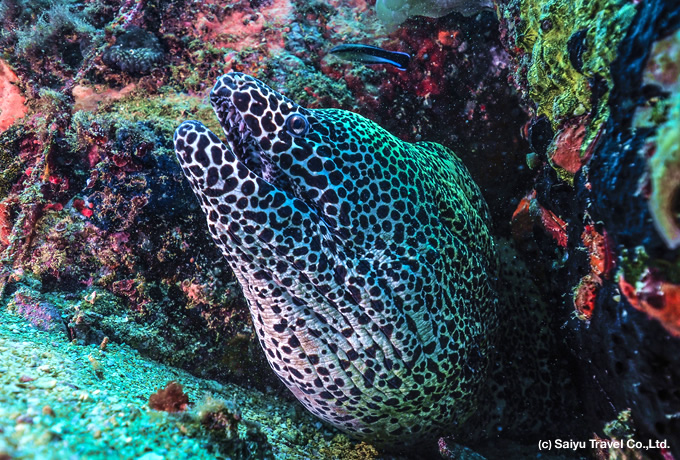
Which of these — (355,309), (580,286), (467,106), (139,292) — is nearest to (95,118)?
(139,292)

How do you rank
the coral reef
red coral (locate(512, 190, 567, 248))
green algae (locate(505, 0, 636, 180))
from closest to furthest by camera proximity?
the coral reef, green algae (locate(505, 0, 636, 180)), red coral (locate(512, 190, 567, 248))

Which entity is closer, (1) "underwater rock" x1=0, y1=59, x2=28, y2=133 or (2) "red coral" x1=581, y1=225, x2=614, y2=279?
(2) "red coral" x1=581, y1=225, x2=614, y2=279

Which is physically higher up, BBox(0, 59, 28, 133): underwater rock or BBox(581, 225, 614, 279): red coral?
BBox(581, 225, 614, 279): red coral

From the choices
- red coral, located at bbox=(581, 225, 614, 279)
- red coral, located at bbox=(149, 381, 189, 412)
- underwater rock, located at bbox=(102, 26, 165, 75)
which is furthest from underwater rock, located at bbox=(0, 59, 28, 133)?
red coral, located at bbox=(581, 225, 614, 279)

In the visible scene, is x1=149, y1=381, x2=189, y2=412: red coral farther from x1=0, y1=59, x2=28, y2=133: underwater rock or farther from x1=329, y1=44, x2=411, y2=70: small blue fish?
x1=0, y1=59, x2=28, y2=133: underwater rock

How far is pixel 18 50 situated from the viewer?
11.9ft

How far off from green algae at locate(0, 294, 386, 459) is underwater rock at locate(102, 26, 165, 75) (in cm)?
236

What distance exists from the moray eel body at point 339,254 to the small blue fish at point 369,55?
1110 mm

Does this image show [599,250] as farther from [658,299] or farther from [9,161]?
[9,161]

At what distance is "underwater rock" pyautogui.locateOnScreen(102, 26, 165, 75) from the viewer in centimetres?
342

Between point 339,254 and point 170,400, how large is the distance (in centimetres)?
111

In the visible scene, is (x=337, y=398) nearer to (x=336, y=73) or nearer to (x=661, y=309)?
(x=661, y=309)

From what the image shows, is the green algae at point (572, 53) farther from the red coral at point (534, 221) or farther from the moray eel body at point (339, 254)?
the moray eel body at point (339, 254)

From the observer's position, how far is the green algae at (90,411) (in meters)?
1.27
